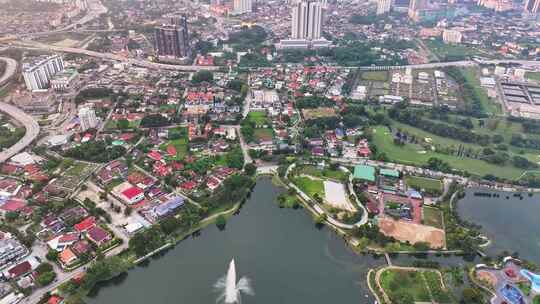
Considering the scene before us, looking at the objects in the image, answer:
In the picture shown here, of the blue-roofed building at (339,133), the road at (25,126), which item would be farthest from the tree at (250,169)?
the road at (25,126)

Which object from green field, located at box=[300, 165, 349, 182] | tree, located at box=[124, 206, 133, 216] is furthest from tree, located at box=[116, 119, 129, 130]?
green field, located at box=[300, 165, 349, 182]

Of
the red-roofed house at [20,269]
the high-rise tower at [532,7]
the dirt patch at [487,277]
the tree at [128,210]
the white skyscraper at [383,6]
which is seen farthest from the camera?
the white skyscraper at [383,6]

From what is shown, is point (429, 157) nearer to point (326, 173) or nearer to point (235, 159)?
point (326, 173)

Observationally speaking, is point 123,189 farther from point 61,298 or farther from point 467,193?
point 467,193

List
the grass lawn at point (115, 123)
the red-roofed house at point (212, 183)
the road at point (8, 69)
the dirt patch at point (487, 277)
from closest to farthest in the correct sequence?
the dirt patch at point (487, 277)
the red-roofed house at point (212, 183)
the grass lawn at point (115, 123)
the road at point (8, 69)

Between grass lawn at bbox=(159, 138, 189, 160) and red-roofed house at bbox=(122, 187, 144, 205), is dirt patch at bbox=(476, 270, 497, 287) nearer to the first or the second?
red-roofed house at bbox=(122, 187, 144, 205)

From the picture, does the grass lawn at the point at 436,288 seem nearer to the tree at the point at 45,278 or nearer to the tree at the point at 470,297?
the tree at the point at 470,297

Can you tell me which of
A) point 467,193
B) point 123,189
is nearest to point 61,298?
point 123,189

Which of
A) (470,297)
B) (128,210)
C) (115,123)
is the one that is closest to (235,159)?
(128,210)
